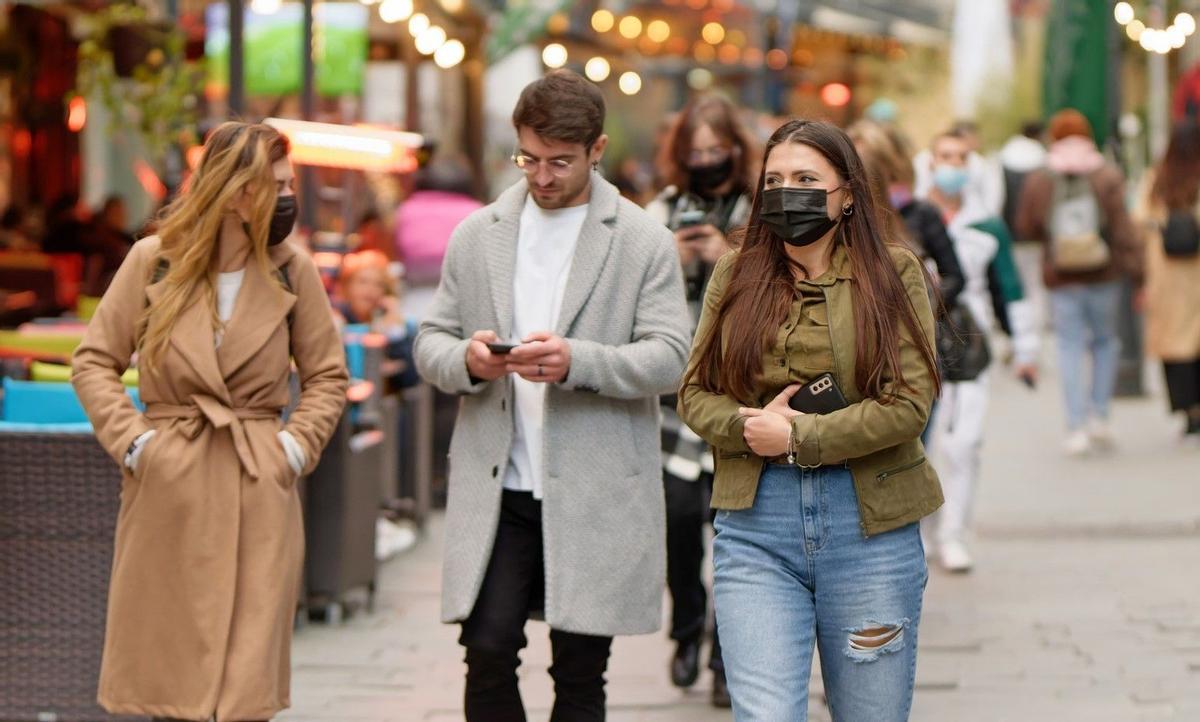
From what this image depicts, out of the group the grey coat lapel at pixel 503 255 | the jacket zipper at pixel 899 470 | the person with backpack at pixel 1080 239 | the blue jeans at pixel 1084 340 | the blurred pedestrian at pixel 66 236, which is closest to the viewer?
the jacket zipper at pixel 899 470

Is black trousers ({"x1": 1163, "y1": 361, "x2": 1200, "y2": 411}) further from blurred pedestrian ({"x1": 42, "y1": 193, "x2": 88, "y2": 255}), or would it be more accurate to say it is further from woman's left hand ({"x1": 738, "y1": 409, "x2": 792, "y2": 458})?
woman's left hand ({"x1": 738, "y1": 409, "x2": 792, "y2": 458})

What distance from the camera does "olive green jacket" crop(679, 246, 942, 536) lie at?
4.09m

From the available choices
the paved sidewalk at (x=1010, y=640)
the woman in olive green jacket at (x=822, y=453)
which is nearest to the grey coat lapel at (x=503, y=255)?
the woman in olive green jacket at (x=822, y=453)

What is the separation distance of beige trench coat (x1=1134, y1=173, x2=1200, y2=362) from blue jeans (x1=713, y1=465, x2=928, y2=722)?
8849 millimetres

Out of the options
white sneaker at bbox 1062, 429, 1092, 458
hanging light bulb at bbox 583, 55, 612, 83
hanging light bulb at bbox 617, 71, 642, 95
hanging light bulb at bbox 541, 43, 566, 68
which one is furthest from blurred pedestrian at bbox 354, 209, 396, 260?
hanging light bulb at bbox 617, 71, 642, 95

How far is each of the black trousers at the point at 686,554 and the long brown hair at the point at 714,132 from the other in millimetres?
1015

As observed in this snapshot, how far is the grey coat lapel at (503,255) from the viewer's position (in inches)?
197

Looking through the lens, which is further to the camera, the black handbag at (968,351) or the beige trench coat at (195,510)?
the black handbag at (968,351)

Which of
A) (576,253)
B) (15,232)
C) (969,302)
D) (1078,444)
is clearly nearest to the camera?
(576,253)

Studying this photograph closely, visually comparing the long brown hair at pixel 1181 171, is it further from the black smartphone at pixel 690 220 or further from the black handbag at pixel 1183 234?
the black smartphone at pixel 690 220

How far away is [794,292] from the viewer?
4289 millimetres

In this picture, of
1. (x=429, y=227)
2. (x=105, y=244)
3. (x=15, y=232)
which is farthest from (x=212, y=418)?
(x=15, y=232)

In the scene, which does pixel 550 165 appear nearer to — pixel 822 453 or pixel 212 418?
pixel 212 418

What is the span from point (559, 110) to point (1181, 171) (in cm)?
841
